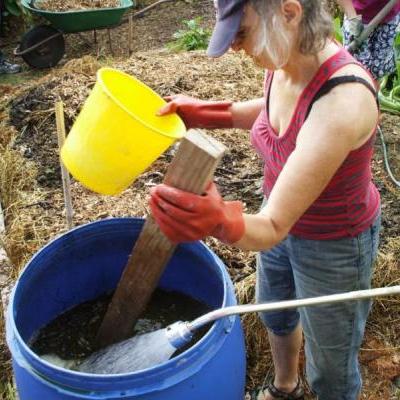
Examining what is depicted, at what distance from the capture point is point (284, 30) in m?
1.29

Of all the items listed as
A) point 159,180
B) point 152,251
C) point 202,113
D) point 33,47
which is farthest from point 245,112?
point 33,47

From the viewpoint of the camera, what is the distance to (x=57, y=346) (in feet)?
6.18

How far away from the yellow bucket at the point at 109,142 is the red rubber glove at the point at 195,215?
0.20 m

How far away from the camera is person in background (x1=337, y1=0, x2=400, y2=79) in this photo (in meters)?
3.29

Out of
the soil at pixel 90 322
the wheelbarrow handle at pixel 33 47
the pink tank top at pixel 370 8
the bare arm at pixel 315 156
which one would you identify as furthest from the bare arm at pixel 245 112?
the wheelbarrow handle at pixel 33 47

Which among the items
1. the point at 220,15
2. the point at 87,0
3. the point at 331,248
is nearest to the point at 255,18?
the point at 220,15

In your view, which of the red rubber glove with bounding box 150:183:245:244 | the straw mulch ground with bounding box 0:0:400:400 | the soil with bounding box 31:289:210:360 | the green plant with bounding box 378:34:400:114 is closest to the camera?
the red rubber glove with bounding box 150:183:245:244

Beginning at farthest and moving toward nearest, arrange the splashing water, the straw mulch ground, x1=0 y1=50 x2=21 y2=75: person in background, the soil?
1. x1=0 y1=50 x2=21 y2=75: person in background
2. the straw mulch ground
3. the soil
4. the splashing water

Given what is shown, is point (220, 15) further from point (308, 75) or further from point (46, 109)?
point (46, 109)

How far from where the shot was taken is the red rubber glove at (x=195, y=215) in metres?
1.23

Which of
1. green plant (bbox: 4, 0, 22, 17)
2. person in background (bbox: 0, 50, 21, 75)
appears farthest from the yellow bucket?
green plant (bbox: 4, 0, 22, 17)

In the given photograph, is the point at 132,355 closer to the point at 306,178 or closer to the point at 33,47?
the point at 306,178

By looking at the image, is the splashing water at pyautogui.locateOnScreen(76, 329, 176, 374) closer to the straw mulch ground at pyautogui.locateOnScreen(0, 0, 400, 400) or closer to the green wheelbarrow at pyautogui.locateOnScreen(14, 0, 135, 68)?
the straw mulch ground at pyautogui.locateOnScreen(0, 0, 400, 400)

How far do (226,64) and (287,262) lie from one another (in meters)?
2.90
